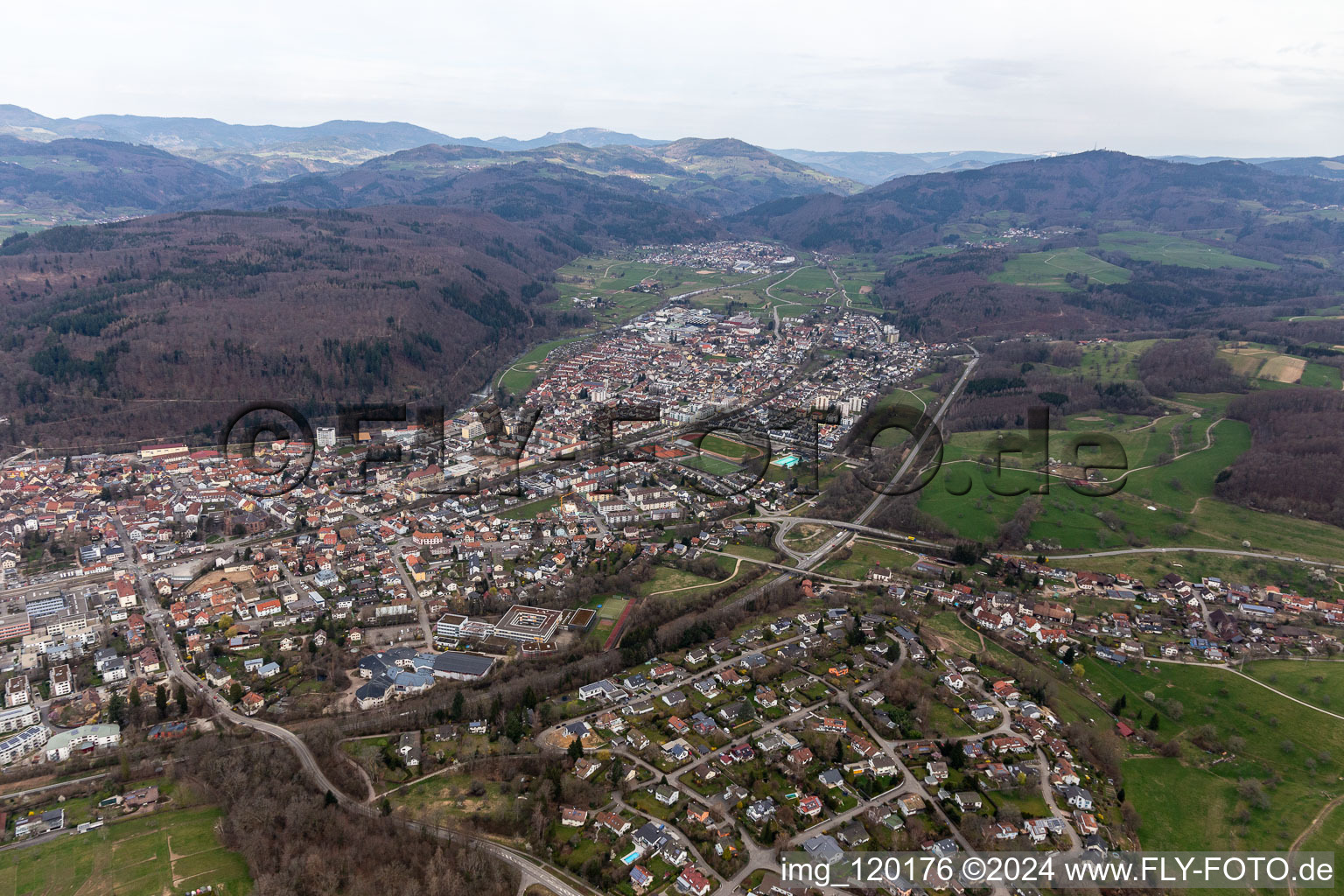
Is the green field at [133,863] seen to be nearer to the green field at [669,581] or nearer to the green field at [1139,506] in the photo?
the green field at [669,581]

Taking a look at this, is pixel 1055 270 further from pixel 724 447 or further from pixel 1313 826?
pixel 1313 826

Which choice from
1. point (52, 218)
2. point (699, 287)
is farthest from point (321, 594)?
point (52, 218)

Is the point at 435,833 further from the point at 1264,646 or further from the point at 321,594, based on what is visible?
the point at 1264,646

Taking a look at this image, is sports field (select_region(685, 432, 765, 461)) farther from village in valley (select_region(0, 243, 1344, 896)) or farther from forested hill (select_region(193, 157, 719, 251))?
forested hill (select_region(193, 157, 719, 251))

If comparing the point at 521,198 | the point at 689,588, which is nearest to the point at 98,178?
the point at 521,198

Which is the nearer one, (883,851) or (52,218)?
(883,851)

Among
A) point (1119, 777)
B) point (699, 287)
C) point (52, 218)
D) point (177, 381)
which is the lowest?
point (1119, 777)

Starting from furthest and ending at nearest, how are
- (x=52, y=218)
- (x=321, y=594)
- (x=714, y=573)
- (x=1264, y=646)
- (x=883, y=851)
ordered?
1. (x=52, y=218)
2. (x=714, y=573)
3. (x=321, y=594)
4. (x=1264, y=646)
5. (x=883, y=851)
